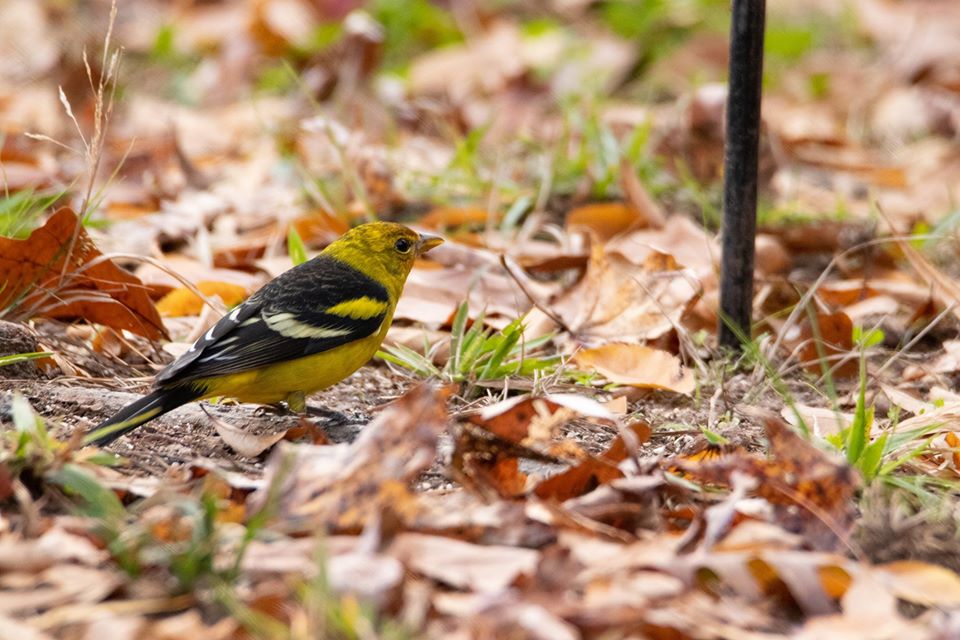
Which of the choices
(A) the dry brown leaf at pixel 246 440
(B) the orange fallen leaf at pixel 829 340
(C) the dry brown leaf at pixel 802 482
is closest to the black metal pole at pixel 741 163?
(B) the orange fallen leaf at pixel 829 340

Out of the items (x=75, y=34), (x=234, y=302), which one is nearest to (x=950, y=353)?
(x=234, y=302)

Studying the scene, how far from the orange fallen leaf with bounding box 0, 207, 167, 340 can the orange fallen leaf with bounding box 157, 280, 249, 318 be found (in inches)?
16.2

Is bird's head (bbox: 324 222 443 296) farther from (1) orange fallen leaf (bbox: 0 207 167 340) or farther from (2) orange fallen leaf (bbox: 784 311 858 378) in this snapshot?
(2) orange fallen leaf (bbox: 784 311 858 378)

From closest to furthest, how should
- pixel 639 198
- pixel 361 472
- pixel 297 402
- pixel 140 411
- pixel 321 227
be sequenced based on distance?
pixel 361 472 → pixel 140 411 → pixel 297 402 → pixel 639 198 → pixel 321 227

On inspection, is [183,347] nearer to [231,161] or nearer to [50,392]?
[50,392]

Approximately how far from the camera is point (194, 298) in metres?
4.85

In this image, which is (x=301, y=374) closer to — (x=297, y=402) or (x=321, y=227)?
(x=297, y=402)

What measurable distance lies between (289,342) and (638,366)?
3.99 ft

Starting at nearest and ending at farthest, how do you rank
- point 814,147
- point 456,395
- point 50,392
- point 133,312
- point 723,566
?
1. point 723,566
2. point 50,392
3. point 456,395
4. point 133,312
5. point 814,147

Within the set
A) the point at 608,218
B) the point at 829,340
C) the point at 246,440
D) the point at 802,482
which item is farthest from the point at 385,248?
the point at 802,482

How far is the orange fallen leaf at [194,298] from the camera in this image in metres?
4.86

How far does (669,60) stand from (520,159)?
2513mm

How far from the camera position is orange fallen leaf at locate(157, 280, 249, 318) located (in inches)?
191

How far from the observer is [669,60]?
8.88m
